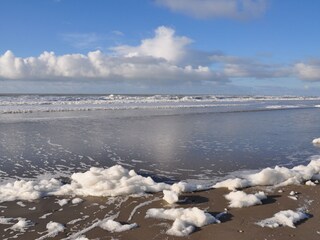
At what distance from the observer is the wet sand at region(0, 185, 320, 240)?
7070 millimetres

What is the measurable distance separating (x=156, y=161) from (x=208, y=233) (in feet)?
21.4

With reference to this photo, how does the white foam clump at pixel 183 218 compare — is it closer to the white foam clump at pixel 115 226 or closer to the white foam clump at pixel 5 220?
the white foam clump at pixel 115 226

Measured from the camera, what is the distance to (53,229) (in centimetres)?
736

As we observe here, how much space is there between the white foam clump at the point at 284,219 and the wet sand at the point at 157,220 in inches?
5.2

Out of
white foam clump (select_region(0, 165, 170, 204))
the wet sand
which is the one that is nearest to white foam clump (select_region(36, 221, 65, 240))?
the wet sand

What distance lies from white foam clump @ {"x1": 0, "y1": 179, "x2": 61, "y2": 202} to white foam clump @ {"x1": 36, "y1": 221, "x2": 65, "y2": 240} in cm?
189

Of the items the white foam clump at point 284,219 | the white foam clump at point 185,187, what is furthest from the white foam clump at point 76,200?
the white foam clump at point 284,219

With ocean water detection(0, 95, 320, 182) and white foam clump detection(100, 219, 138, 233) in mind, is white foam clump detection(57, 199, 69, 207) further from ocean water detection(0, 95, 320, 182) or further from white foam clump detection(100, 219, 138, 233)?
ocean water detection(0, 95, 320, 182)

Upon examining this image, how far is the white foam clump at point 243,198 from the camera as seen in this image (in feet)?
28.1

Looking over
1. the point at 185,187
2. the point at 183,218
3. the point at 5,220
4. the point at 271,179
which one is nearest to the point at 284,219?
the point at 183,218

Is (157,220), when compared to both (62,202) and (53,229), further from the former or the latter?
(62,202)

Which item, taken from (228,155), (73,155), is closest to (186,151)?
(228,155)

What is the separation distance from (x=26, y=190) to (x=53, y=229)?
97.1 inches

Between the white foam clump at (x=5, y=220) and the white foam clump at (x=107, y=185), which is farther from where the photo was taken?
the white foam clump at (x=107, y=185)
